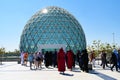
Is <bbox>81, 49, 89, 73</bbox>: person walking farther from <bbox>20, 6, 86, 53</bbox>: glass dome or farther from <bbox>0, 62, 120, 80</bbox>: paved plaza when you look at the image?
<bbox>20, 6, 86, 53</bbox>: glass dome

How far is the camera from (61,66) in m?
19.7

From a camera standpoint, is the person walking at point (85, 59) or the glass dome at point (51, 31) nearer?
the person walking at point (85, 59)

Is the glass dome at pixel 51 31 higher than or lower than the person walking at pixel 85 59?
higher

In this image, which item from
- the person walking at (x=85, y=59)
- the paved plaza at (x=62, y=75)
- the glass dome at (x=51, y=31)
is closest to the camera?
the paved plaza at (x=62, y=75)

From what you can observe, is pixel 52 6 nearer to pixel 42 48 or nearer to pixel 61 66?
pixel 42 48

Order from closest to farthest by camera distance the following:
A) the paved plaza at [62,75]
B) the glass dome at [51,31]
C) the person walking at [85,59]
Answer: the paved plaza at [62,75] → the person walking at [85,59] → the glass dome at [51,31]

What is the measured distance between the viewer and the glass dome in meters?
57.1

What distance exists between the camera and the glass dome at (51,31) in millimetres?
57094

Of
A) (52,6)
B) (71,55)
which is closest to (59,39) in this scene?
(52,6)

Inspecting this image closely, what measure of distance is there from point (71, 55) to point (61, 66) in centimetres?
319

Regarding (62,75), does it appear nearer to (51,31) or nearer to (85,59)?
(85,59)

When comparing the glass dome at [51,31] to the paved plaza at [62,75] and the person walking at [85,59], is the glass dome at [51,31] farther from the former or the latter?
the paved plaza at [62,75]

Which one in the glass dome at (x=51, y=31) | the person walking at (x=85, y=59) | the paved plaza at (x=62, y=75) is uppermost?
the glass dome at (x=51, y=31)

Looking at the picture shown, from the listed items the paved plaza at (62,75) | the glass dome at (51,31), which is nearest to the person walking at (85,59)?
the paved plaza at (62,75)
